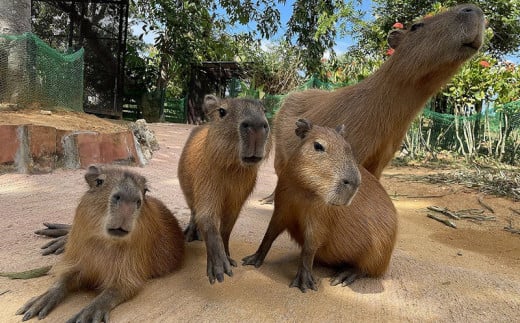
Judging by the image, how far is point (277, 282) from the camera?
7.45 ft

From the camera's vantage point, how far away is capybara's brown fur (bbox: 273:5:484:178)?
261 centimetres

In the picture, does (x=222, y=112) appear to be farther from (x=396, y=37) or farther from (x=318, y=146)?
(x=396, y=37)

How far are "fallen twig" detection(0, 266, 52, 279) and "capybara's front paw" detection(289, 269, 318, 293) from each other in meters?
1.32

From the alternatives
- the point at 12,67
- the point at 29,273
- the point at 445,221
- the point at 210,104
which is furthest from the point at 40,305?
the point at 12,67

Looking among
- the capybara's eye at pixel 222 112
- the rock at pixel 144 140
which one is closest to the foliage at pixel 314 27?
the rock at pixel 144 140

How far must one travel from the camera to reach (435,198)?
5727 millimetres

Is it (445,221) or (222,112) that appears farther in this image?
(445,221)

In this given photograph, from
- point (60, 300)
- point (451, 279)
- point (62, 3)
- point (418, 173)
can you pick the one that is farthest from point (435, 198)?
point (62, 3)

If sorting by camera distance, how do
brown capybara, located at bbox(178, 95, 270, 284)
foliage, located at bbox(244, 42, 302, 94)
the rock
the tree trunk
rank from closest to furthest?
brown capybara, located at bbox(178, 95, 270, 284), the rock, the tree trunk, foliage, located at bbox(244, 42, 302, 94)

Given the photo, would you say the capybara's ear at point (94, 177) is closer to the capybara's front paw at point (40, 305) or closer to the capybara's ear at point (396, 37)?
the capybara's front paw at point (40, 305)

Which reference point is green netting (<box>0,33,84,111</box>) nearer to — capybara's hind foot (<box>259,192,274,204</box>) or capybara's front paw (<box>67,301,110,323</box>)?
capybara's hind foot (<box>259,192,274,204</box>)

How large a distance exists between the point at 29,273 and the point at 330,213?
1626mm

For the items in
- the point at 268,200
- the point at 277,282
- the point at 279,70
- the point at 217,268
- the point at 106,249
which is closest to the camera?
the point at 106,249

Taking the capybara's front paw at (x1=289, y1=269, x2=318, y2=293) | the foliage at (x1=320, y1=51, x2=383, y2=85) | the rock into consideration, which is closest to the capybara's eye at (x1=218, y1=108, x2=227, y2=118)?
the capybara's front paw at (x1=289, y1=269, x2=318, y2=293)
